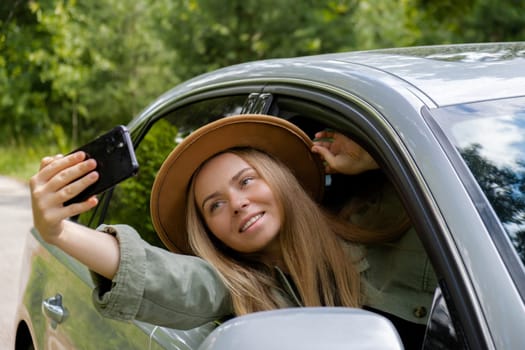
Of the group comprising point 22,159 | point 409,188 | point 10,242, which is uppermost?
point 409,188

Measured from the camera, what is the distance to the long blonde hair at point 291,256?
81.8 inches

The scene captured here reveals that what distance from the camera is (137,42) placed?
63.0 feet

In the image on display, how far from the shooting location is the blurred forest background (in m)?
10.9

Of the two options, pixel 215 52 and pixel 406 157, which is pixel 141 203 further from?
pixel 215 52

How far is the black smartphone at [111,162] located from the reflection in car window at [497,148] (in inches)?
24.9

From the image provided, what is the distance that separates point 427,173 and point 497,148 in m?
0.21

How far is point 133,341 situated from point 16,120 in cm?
1846

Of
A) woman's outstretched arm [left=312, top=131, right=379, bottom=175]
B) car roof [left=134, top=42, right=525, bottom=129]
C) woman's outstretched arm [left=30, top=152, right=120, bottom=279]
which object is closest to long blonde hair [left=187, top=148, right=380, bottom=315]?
woman's outstretched arm [left=312, top=131, right=379, bottom=175]

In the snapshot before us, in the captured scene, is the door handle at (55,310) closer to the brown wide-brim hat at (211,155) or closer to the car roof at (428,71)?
the brown wide-brim hat at (211,155)

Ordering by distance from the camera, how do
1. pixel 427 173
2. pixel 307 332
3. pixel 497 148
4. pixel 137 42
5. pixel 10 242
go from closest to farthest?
pixel 307 332 < pixel 427 173 < pixel 497 148 < pixel 10 242 < pixel 137 42

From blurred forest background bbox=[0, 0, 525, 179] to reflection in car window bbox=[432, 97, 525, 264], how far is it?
280 inches

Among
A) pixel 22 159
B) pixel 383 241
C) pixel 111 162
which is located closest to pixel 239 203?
pixel 383 241

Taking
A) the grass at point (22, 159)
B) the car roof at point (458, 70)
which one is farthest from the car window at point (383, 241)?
the grass at point (22, 159)

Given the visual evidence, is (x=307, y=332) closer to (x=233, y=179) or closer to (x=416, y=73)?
(x=416, y=73)
